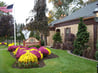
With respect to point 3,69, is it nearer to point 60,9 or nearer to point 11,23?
point 11,23

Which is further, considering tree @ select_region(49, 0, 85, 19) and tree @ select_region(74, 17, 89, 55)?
tree @ select_region(49, 0, 85, 19)

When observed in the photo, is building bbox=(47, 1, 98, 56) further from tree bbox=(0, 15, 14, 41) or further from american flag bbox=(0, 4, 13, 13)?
tree bbox=(0, 15, 14, 41)

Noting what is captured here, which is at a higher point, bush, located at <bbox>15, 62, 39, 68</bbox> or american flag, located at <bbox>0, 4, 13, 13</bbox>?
american flag, located at <bbox>0, 4, 13, 13</bbox>

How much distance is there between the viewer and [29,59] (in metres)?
6.27

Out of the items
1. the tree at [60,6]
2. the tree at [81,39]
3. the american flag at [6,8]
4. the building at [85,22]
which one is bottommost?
the tree at [81,39]

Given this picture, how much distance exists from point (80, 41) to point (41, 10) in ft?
22.9

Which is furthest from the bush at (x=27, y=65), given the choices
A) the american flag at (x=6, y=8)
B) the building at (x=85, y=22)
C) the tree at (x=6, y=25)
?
the tree at (x=6, y=25)

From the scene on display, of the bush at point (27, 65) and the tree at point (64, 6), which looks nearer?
the bush at point (27, 65)

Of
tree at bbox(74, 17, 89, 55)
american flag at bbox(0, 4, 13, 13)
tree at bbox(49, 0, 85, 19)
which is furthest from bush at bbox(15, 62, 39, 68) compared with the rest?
tree at bbox(49, 0, 85, 19)

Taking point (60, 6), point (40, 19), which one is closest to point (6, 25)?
point (40, 19)

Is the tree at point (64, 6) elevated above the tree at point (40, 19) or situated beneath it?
elevated above

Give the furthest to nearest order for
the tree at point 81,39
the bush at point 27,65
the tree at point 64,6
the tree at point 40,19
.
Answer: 1. the tree at point 64,6
2. the tree at point 40,19
3. the tree at point 81,39
4. the bush at point 27,65

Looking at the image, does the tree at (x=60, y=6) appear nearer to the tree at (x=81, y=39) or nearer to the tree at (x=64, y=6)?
the tree at (x=64, y=6)

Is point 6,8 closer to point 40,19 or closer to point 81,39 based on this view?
point 40,19
